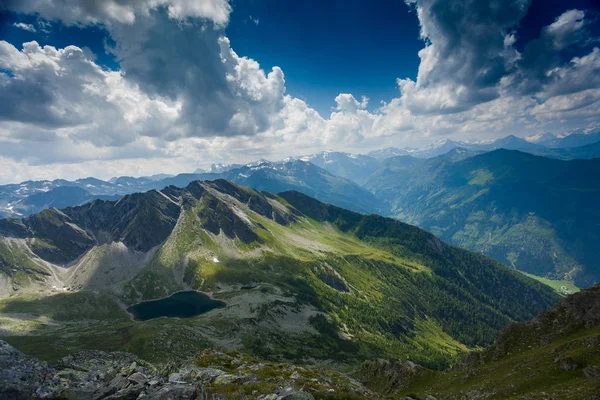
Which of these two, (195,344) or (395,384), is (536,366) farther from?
(195,344)

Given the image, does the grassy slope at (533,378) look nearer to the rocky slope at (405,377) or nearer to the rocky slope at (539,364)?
the rocky slope at (539,364)

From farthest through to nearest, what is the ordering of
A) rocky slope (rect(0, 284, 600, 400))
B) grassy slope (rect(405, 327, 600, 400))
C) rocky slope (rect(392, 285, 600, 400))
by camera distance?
rocky slope (rect(392, 285, 600, 400)), grassy slope (rect(405, 327, 600, 400)), rocky slope (rect(0, 284, 600, 400))

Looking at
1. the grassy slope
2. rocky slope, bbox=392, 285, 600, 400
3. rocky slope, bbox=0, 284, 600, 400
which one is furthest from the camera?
rocky slope, bbox=392, 285, 600, 400

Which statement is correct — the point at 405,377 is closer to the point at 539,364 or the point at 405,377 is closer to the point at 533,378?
the point at 539,364

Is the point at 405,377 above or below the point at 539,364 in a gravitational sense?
below

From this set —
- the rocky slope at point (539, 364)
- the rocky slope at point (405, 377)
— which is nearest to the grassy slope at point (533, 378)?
the rocky slope at point (539, 364)

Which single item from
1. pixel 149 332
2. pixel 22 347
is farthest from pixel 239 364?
pixel 22 347

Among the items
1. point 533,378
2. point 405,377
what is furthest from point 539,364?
point 405,377

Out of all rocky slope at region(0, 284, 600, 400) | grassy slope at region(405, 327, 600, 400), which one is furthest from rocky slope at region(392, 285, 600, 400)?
rocky slope at region(0, 284, 600, 400)

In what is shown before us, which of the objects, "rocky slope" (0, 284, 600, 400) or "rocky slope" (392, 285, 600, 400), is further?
"rocky slope" (392, 285, 600, 400)

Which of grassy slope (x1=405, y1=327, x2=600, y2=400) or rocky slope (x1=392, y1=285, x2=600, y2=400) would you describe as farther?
rocky slope (x1=392, y1=285, x2=600, y2=400)

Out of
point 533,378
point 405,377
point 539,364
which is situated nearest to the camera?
point 533,378

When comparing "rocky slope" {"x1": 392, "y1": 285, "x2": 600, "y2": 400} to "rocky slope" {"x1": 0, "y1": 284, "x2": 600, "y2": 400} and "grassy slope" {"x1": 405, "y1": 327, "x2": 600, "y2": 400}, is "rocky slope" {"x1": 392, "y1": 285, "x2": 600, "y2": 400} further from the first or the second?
"rocky slope" {"x1": 0, "y1": 284, "x2": 600, "y2": 400}
